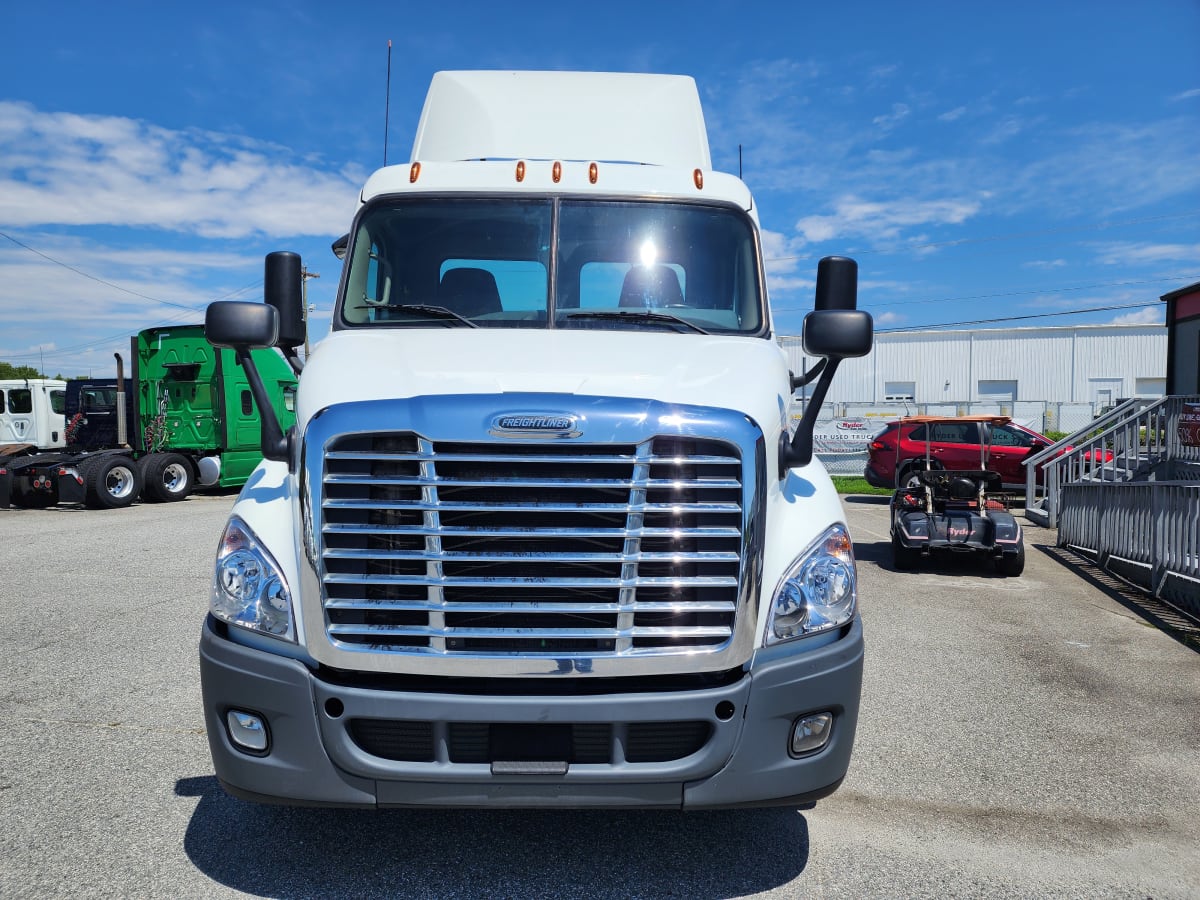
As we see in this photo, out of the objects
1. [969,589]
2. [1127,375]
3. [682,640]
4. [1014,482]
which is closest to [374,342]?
[682,640]

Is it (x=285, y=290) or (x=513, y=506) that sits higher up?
(x=285, y=290)

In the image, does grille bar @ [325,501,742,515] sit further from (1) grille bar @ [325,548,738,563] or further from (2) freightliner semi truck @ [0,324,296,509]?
(2) freightliner semi truck @ [0,324,296,509]

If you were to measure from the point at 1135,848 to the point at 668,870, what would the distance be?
181cm

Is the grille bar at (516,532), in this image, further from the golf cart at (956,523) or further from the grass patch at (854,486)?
the grass patch at (854,486)

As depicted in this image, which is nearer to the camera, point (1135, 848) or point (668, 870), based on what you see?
point (668, 870)

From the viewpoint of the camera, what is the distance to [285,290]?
13.5 ft

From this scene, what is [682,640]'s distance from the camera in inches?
113

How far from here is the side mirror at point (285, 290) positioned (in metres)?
4.08

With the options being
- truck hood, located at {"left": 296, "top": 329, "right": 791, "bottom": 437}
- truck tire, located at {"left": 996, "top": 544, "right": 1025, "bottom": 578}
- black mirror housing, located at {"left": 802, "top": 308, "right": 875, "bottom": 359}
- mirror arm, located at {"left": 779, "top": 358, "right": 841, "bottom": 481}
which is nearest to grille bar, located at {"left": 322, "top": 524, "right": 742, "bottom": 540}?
truck hood, located at {"left": 296, "top": 329, "right": 791, "bottom": 437}

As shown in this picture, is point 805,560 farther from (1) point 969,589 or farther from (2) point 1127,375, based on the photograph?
(2) point 1127,375

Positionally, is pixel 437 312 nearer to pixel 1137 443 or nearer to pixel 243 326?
pixel 243 326

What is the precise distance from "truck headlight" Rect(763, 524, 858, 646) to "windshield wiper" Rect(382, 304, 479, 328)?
1753 millimetres

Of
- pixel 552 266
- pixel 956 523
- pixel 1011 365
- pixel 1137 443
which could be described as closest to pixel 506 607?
pixel 552 266

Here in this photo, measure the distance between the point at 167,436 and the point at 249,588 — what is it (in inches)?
673
